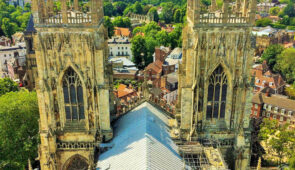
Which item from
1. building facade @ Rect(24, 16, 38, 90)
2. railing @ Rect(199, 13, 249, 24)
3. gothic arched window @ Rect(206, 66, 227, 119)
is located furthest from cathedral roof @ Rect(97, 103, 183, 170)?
building facade @ Rect(24, 16, 38, 90)

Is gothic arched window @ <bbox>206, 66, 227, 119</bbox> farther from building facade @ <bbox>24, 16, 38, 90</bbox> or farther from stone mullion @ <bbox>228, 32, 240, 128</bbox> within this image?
building facade @ <bbox>24, 16, 38, 90</bbox>

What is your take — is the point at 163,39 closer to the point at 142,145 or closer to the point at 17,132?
the point at 17,132

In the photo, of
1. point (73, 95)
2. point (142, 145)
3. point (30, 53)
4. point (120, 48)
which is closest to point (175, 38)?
point (120, 48)

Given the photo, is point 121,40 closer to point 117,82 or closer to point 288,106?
point 117,82

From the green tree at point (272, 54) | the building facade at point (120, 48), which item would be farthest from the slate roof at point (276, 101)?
the building facade at point (120, 48)

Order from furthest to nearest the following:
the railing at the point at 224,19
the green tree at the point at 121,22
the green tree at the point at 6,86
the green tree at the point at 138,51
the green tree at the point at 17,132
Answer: the green tree at the point at 121,22, the green tree at the point at 138,51, the green tree at the point at 6,86, the green tree at the point at 17,132, the railing at the point at 224,19

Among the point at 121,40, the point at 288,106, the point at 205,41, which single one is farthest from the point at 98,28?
the point at 121,40

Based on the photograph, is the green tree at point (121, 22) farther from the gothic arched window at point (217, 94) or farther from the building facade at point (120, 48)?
the gothic arched window at point (217, 94)
